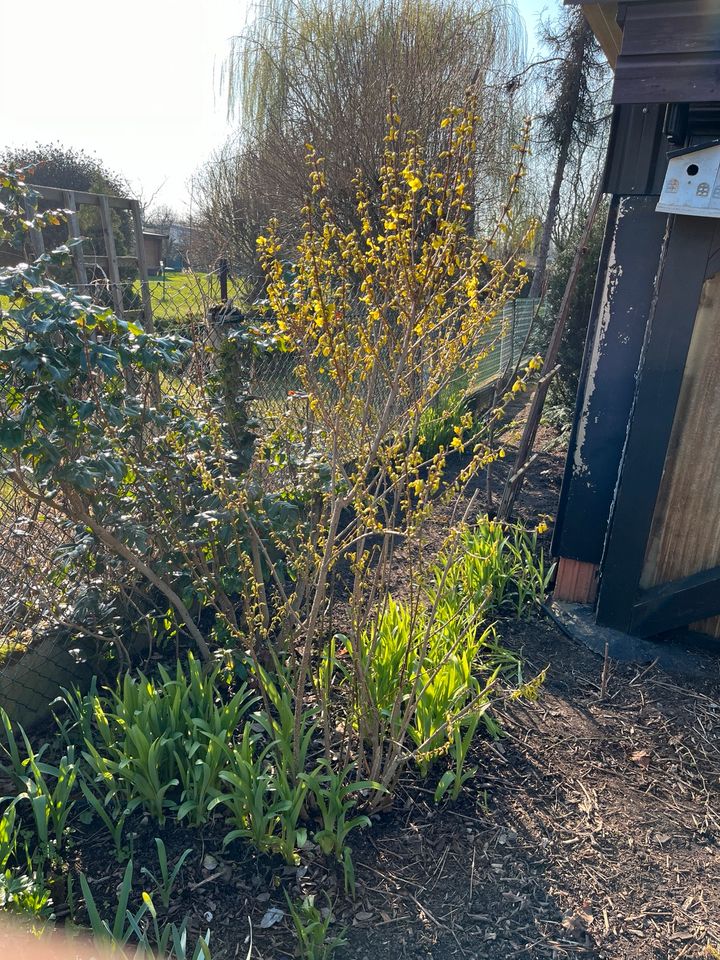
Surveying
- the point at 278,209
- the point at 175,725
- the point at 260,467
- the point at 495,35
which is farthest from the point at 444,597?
the point at 495,35

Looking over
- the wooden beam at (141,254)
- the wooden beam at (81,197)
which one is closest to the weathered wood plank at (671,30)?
the wooden beam at (141,254)

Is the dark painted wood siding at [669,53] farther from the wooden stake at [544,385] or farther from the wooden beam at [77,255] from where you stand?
the wooden beam at [77,255]

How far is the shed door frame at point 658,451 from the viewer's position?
2.88 m

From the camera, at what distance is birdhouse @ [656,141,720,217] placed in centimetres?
264

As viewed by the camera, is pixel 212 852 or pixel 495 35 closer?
pixel 212 852

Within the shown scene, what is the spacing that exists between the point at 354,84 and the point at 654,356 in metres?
7.22

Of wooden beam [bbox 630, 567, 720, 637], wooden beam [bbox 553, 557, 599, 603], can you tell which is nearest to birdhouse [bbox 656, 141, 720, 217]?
wooden beam [bbox 630, 567, 720, 637]

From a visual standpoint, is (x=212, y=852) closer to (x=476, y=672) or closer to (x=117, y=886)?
(x=117, y=886)

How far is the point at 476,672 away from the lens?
2924mm

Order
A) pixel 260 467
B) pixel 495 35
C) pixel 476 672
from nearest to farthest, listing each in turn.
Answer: pixel 476 672 → pixel 260 467 → pixel 495 35

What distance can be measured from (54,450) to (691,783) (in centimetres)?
252

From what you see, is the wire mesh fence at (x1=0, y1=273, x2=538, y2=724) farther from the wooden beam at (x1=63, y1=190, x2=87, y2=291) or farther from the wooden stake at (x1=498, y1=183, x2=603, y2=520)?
the wooden stake at (x1=498, y1=183, x2=603, y2=520)

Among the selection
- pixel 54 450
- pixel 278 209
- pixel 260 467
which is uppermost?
pixel 278 209

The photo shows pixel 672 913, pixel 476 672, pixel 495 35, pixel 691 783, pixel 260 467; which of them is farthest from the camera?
pixel 495 35
